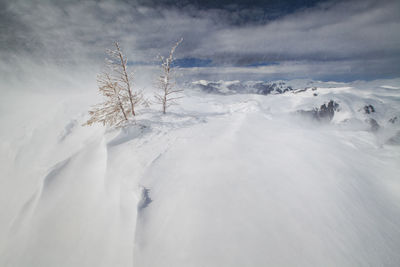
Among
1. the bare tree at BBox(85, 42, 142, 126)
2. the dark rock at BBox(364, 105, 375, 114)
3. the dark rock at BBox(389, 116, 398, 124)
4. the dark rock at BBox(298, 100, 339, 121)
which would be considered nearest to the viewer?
the bare tree at BBox(85, 42, 142, 126)

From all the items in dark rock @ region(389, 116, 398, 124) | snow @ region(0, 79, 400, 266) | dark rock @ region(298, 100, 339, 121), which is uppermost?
snow @ region(0, 79, 400, 266)

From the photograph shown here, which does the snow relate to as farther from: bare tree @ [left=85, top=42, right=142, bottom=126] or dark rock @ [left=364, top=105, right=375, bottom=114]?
dark rock @ [left=364, top=105, right=375, bottom=114]

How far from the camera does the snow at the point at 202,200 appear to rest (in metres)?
2.03

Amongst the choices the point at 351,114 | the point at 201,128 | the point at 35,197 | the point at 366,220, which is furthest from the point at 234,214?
the point at 351,114

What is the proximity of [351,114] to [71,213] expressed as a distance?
8089cm

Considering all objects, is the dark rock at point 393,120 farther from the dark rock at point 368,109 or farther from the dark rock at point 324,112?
the dark rock at point 324,112

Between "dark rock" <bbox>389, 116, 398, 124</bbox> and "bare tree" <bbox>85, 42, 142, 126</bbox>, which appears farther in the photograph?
"dark rock" <bbox>389, 116, 398, 124</bbox>

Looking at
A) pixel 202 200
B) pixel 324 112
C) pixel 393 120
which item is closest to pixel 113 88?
pixel 202 200

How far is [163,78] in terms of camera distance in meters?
8.23

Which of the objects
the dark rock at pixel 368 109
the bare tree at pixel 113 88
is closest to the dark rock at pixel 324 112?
the dark rock at pixel 368 109

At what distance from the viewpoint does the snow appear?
203 centimetres

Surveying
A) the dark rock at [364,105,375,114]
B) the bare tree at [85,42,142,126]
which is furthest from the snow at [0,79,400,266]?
the dark rock at [364,105,375,114]

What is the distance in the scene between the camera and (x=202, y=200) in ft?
8.72

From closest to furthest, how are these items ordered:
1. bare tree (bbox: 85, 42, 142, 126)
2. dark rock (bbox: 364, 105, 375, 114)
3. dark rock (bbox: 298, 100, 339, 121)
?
bare tree (bbox: 85, 42, 142, 126) < dark rock (bbox: 298, 100, 339, 121) < dark rock (bbox: 364, 105, 375, 114)
